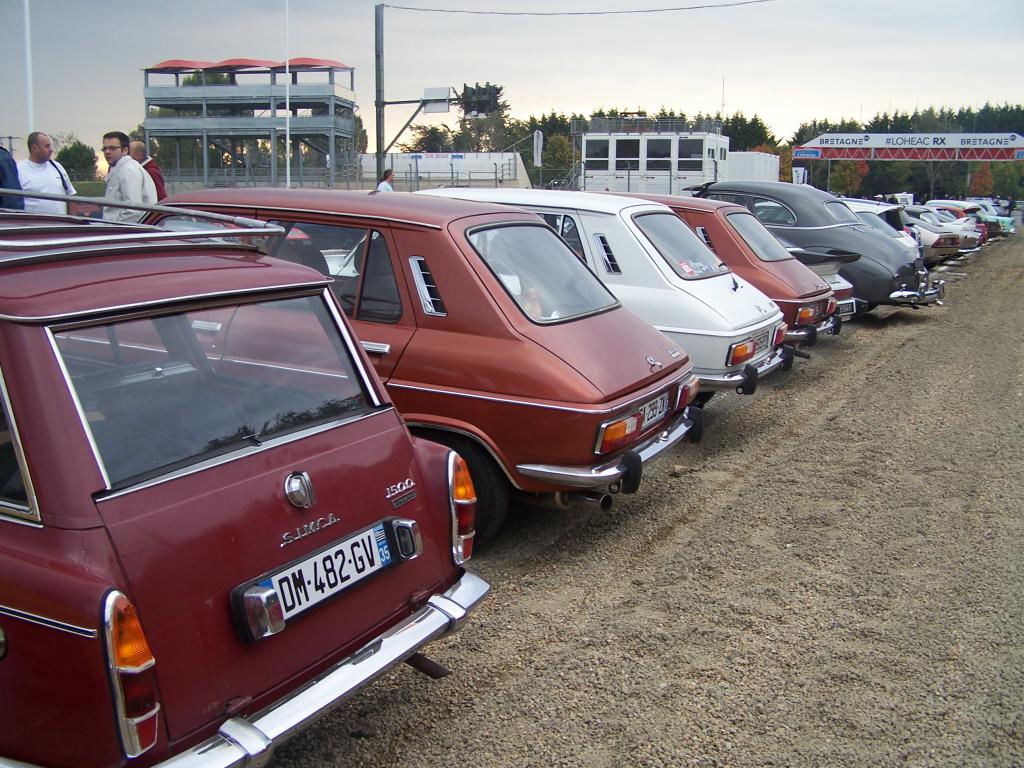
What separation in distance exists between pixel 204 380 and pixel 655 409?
2922 mm

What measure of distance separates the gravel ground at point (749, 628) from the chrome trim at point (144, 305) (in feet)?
5.29

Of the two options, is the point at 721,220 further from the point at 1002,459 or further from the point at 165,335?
the point at 165,335

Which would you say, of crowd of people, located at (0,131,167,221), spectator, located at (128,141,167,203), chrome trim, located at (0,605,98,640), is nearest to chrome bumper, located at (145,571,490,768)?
chrome trim, located at (0,605,98,640)

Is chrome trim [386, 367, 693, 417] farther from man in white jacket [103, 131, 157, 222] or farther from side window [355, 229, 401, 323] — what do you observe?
man in white jacket [103, 131, 157, 222]

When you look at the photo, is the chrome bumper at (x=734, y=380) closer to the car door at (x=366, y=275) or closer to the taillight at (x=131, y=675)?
the car door at (x=366, y=275)

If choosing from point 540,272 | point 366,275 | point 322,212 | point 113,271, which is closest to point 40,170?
point 322,212

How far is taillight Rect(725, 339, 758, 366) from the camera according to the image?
6.80 meters

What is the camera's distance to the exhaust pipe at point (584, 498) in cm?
470

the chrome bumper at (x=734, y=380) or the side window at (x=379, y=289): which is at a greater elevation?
the side window at (x=379, y=289)

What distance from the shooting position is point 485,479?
4.70m

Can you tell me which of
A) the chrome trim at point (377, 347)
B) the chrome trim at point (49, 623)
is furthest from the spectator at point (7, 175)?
the chrome trim at point (49, 623)

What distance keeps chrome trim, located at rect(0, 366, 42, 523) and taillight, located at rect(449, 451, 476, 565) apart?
4.67ft

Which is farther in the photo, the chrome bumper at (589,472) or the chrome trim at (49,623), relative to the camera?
the chrome bumper at (589,472)

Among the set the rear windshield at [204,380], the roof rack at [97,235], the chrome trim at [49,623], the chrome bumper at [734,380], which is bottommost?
the chrome bumper at [734,380]
